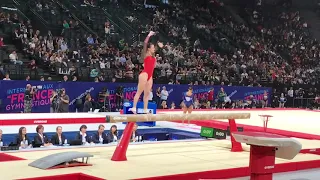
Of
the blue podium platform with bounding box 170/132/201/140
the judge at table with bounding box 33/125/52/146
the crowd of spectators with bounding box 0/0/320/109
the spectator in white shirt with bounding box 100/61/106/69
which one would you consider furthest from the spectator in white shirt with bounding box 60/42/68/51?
the judge at table with bounding box 33/125/52/146

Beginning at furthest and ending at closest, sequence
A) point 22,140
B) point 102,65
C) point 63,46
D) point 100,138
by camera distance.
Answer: point 102,65, point 63,46, point 100,138, point 22,140

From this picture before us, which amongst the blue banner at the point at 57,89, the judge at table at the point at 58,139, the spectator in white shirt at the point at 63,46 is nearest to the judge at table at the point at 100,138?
the judge at table at the point at 58,139

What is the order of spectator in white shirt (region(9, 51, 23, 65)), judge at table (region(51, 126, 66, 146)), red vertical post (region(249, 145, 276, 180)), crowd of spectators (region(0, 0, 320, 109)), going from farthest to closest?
crowd of spectators (region(0, 0, 320, 109)) < spectator in white shirt (region(9, 51, 23, 65)) < judge at table (region(51, 126, 66, 146)) < red vertical post (region(249, 145, 276, 180))

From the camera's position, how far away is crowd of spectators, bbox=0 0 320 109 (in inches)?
669

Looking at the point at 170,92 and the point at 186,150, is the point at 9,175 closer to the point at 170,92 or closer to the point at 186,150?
the point at 186,150

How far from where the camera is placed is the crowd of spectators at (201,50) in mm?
16984

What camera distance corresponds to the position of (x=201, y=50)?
23250 mm

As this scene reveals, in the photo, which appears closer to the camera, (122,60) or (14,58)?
(14,58)

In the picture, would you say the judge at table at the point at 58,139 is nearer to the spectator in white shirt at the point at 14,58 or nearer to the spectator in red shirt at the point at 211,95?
the spectator in white shirt at the point at 14,58

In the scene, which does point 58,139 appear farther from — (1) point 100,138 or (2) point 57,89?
(2) point 57,89

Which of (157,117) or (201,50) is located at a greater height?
(201,50)

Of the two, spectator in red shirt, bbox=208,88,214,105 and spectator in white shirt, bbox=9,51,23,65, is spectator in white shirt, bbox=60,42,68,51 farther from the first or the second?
spectator in red shirt, bbox=208,88,214,105

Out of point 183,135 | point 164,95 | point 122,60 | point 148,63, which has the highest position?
point 122,60

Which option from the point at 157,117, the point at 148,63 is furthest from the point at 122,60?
the point at 157,117
